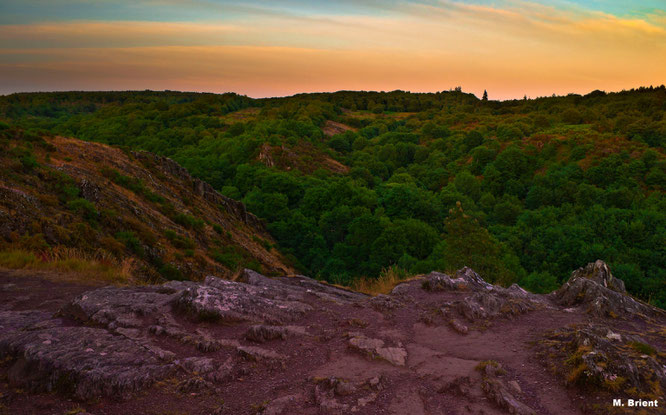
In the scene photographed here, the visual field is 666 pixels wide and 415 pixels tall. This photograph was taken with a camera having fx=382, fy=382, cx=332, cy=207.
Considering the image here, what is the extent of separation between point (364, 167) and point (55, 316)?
312 ft

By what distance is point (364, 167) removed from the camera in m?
101

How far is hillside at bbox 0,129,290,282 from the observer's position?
13.2 meters

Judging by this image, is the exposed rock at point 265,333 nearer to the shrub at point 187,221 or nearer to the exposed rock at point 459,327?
the exposed rock at point 459,327

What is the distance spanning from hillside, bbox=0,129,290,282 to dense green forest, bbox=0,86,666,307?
49.4 feet

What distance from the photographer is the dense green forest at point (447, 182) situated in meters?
42.5

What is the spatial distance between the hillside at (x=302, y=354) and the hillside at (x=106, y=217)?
2.85 m

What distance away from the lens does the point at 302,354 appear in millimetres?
7605

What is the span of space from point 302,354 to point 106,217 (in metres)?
16.7

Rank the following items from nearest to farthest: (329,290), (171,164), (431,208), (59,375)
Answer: (59,375) < (329,290) < (171,164) < (431,208)

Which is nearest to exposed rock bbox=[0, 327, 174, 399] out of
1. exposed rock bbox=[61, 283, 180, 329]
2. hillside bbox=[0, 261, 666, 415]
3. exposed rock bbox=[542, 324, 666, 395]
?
hillside bbox=[0, 261, 666, 415]

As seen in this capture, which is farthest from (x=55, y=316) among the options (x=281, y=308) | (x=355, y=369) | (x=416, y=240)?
(x=416, y=240)

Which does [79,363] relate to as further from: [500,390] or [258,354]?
[500,390]

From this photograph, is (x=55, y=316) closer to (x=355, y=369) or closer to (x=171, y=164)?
(x=355, y=369)

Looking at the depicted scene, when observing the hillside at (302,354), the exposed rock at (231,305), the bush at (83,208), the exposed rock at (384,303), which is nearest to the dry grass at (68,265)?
the hillside at (302,354)
